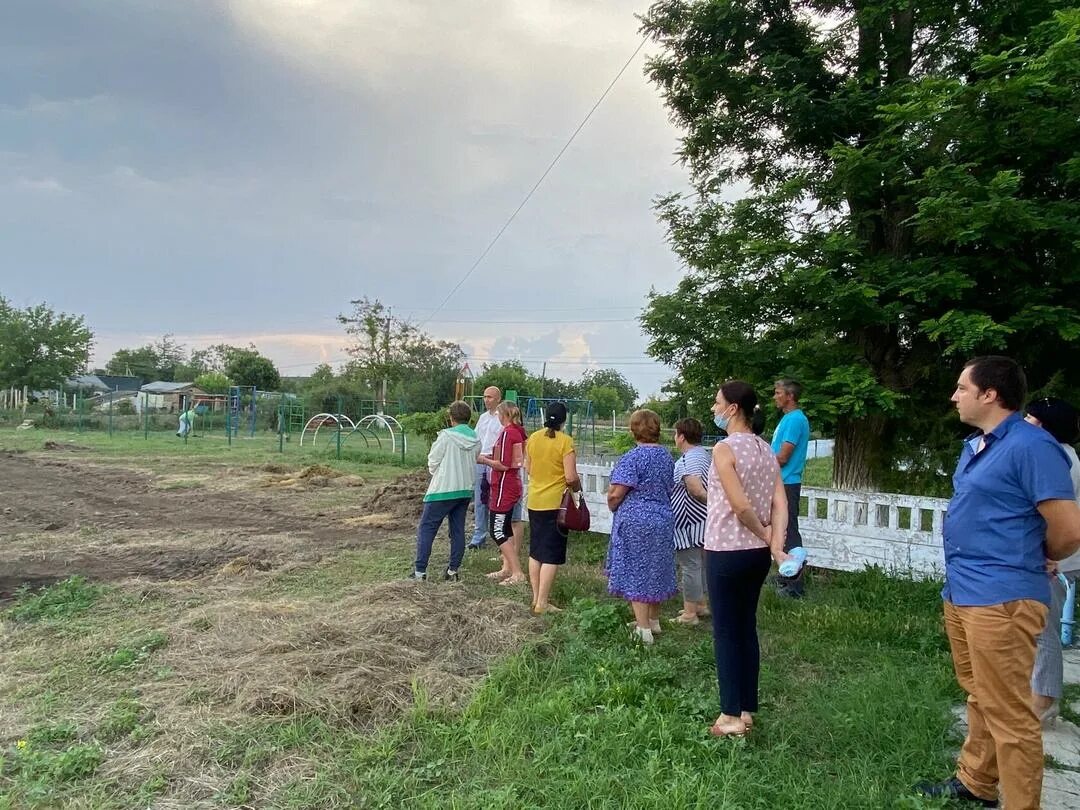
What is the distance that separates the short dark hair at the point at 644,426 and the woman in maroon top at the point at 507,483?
67.1 inches

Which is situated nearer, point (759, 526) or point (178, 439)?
point (759, 526)

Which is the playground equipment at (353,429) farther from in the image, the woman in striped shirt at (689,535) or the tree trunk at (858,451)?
the woman in striped shirt at (689,535)

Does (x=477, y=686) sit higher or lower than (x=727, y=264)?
lower

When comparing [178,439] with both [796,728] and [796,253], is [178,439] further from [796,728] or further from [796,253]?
[796,728]

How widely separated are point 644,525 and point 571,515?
636 millimetres

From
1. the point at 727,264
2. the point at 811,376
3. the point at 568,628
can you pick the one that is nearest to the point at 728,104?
the point at 727,264

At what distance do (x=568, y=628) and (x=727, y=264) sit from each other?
4573 mm

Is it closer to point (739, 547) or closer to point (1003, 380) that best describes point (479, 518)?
point (739, 547)

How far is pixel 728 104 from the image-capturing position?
7.85 meters

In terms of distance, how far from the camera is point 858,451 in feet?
24.3

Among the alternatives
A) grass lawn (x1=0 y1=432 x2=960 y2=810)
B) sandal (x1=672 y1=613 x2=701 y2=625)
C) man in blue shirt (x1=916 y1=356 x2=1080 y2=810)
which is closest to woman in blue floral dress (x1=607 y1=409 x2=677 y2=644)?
grass lawn (x1=0 y1=432 x2=960 y2=810)

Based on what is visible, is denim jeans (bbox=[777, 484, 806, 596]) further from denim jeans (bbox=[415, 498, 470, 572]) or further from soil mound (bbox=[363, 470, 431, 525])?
soil mound (bbox=[363, 470, 431, 525])

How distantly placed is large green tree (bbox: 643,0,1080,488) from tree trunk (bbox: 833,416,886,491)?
0.07ft

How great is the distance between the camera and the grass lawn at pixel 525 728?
2.70 m
